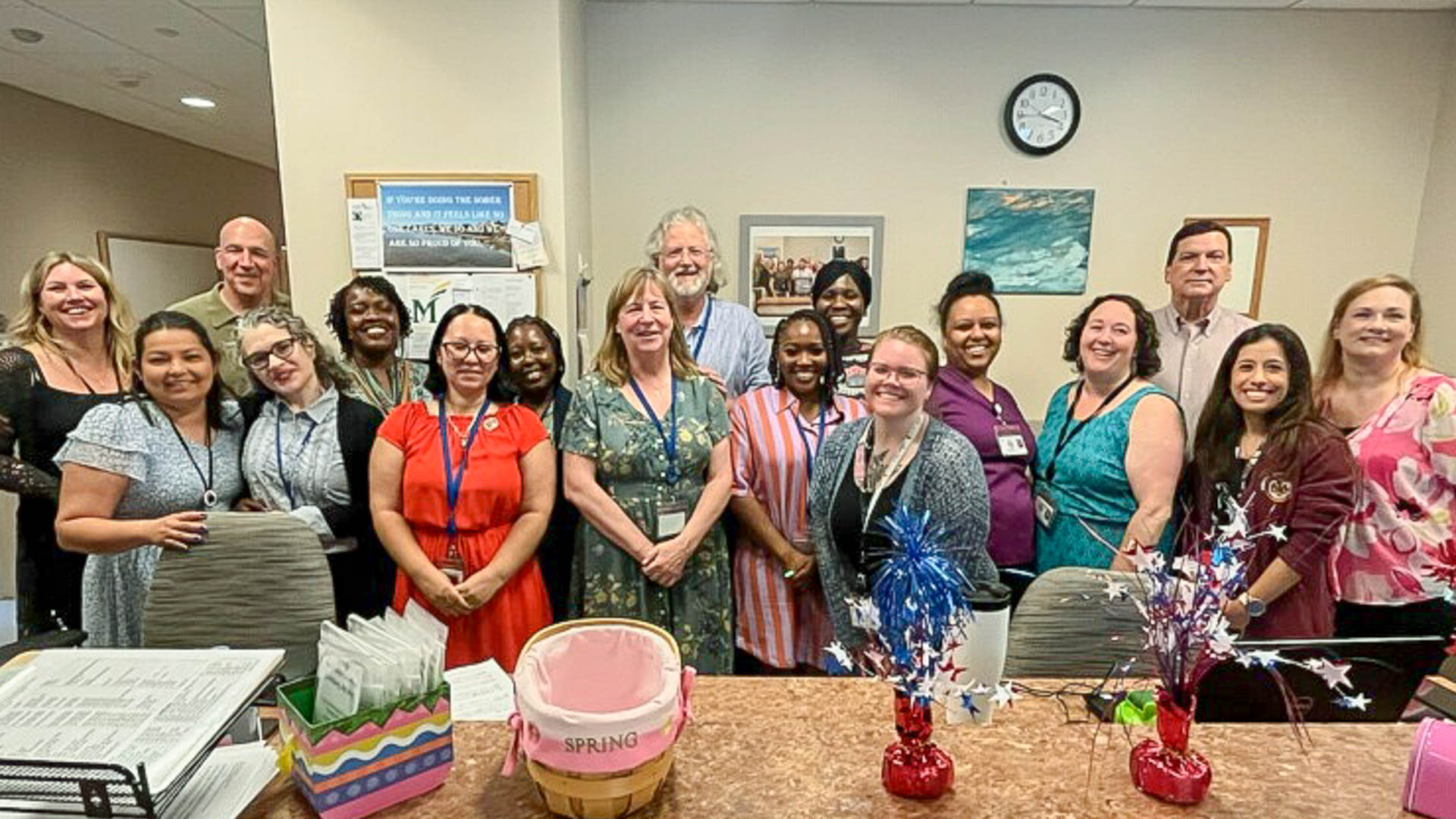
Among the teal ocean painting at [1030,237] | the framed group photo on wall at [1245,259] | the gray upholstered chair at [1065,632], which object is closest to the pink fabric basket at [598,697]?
the gray upholstered chair at [1065,632]

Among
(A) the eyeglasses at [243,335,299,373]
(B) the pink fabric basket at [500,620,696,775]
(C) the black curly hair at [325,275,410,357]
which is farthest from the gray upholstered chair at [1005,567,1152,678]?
(C) the black curly hair at [325,275,410,357]

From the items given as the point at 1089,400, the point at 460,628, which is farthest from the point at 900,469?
the point at 460,628

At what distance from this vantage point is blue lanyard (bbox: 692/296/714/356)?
2637 millimetres

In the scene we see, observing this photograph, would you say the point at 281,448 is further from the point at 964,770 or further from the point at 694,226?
the point at 964,770

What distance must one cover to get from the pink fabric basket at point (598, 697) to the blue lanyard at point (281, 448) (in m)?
1.30

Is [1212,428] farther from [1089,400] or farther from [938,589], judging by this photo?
[938,589]

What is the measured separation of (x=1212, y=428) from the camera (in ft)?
6.70

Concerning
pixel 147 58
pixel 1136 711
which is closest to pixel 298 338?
pixel 1136 711

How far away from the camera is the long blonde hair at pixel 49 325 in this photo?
7.27 ft

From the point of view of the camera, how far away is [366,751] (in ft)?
3.04

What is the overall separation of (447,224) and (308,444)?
1.08 metres

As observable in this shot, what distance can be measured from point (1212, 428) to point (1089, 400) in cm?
31

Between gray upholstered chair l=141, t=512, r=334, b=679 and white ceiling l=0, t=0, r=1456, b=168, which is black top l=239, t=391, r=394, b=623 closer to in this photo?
gray upholstered chair l=141, t=512, r=334, b=679

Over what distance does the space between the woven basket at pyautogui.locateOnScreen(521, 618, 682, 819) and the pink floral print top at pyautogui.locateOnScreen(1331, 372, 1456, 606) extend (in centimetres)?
201
